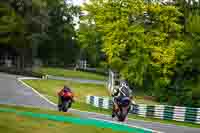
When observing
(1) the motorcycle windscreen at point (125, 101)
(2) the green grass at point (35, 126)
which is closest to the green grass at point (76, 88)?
(1) the motorcycle windscreen at point (125, 101)

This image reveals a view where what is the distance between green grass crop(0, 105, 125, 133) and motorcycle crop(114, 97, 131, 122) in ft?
18.5

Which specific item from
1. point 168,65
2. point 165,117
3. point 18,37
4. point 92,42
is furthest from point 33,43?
point 165,117

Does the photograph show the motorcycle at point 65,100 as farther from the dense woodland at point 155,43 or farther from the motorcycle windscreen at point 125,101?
the dense woodland at point 155,43

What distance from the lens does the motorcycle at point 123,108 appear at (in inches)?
774

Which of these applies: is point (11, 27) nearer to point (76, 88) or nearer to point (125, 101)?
point (76, 88)

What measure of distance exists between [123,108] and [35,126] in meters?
7.86

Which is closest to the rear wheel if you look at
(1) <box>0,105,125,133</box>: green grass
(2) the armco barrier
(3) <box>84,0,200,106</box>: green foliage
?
(1) <box>0,105,125,133</box>: green grass

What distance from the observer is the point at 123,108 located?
2000 cm

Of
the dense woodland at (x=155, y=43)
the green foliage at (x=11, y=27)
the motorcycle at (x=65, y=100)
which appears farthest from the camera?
the green foliage at (x=11, y=27)

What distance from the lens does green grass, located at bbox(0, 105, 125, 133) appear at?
38.6 feet

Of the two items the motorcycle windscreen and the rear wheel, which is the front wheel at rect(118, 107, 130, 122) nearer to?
the rear wheel

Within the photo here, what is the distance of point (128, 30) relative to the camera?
53000 millimetres

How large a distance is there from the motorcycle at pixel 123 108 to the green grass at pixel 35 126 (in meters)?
5.63

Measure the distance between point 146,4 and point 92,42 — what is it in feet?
47.7
